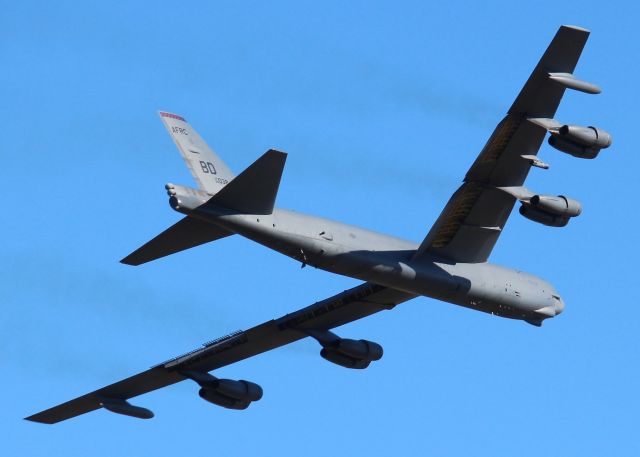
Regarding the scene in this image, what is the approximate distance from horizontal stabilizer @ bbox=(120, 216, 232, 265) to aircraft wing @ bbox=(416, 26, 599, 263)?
16.7 ft

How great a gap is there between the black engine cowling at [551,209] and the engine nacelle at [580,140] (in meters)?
1.34

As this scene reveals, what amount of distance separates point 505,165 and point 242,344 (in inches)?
364

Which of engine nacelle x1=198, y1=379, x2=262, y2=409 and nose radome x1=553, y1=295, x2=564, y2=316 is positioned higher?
nose radome x1=553, y1=295, x2=564, y2=316

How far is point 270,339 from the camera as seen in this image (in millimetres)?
40375

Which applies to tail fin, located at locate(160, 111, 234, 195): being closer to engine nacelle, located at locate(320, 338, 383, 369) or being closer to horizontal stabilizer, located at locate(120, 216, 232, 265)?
horizontal stabilizer, located at locate(120, 216, 232, 265)

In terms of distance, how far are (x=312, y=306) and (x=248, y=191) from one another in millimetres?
6734

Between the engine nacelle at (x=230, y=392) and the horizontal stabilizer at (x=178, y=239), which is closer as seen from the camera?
the horizontal stabilizer at (x=178, y=239)

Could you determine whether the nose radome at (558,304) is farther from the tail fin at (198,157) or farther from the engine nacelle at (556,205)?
the tail fin at (198,157)

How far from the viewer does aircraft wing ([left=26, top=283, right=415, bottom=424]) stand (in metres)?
38.7

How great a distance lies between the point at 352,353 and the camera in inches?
1542

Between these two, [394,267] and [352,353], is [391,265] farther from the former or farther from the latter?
[352,353]

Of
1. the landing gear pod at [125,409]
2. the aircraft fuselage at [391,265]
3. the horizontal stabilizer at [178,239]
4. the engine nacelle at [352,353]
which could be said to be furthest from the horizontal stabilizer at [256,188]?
the landing gear pod at [125,409]

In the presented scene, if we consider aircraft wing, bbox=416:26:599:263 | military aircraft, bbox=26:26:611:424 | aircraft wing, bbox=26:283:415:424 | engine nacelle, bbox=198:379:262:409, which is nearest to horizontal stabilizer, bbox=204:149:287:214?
military aircraft, bbox=26:26:611:424

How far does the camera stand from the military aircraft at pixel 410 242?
110ft
